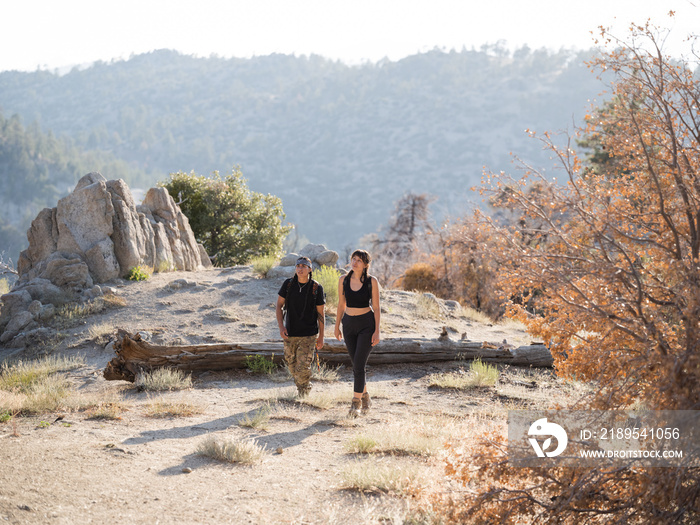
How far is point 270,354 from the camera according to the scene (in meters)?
9.69

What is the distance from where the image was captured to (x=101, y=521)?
382 cm

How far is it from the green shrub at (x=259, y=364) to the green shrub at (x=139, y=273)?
249 inches

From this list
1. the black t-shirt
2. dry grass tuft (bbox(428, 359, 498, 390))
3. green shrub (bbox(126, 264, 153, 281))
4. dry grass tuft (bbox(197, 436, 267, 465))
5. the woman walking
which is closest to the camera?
dry grass tuft (bbox(197, 436, 267, 465))

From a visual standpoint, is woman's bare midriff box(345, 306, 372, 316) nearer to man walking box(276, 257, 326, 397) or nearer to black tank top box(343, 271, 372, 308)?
black tank top box(343, 271, 372, 308)

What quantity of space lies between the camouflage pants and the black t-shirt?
104 millimetres

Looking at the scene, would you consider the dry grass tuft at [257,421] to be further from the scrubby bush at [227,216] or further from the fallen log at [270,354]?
the scrubby bush at [227,216]

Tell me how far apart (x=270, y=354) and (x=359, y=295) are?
355cm

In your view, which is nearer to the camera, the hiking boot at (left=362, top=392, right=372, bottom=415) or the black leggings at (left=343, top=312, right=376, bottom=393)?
the black leggings at (left=343, top=312, right=376, bottom=393)

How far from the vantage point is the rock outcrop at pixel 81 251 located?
12930 millimetres

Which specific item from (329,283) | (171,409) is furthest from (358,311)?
(329,283)

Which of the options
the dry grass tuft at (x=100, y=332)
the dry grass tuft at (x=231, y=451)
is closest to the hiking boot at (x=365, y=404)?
the dry grass tuft at (x=231, y=451)

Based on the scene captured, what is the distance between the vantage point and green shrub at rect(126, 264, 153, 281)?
1463 centimetres

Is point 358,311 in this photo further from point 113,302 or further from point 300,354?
point 113,302

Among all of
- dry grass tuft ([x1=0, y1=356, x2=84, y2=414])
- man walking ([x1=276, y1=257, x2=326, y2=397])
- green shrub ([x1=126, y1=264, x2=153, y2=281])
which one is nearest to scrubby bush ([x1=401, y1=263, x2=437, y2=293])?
green shrub ([x1=126, y1=264, x2=153, y2=281])
